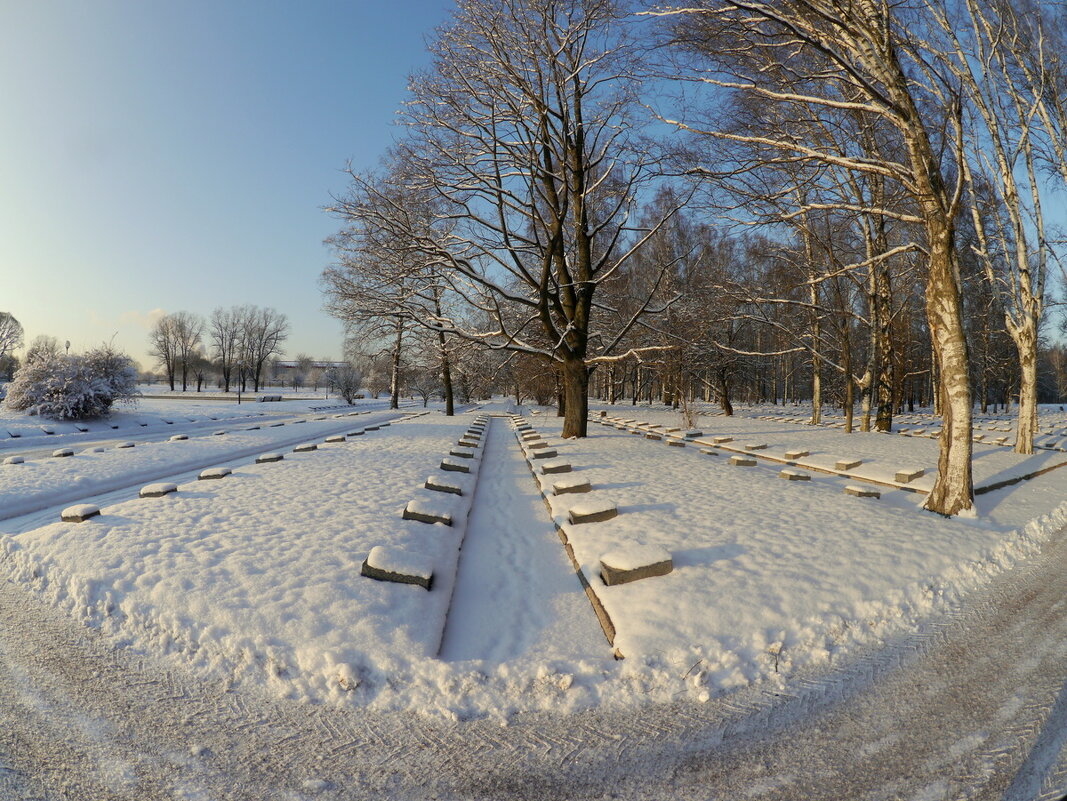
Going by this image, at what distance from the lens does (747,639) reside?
3391 mm

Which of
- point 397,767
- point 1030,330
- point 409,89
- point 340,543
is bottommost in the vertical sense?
point 397,767

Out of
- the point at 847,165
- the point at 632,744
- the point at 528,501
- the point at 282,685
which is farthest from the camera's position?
the point at 528,501

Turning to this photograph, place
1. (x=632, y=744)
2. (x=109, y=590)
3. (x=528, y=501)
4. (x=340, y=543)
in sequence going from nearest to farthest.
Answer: (x=632, y=744) → (x=109, y=590) → (x=340, y=543) → (x=528, y=501)

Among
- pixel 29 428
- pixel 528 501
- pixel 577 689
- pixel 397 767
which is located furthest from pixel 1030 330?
pixel 29 428

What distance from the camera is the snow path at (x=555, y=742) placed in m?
2.20

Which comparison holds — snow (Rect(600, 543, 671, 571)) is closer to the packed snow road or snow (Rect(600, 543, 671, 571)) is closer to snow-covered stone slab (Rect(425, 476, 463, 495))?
the packed snow road

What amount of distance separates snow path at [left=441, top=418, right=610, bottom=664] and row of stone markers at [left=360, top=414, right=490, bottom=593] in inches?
6.7

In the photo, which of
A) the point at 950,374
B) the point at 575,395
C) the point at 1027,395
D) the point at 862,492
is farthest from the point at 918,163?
the point at 1027,395

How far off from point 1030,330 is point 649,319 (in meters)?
10.1

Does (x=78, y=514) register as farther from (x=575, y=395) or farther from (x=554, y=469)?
(x=575, y=395)

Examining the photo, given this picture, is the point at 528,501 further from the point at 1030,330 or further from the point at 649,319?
the point at 1030,330

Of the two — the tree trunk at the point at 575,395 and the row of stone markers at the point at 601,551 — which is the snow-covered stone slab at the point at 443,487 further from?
the tree trunk at the point at 575,395

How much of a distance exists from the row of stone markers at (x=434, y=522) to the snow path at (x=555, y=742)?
4.28 feet

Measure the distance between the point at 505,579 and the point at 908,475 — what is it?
764 centimetres
